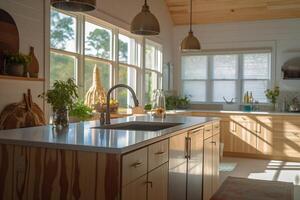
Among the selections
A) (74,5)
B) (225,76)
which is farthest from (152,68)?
(74,5)

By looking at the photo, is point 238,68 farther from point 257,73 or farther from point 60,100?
point 60,100

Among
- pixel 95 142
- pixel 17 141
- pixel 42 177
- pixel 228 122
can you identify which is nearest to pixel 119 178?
pixel 95 142

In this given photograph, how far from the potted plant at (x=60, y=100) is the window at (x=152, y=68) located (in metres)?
4.13

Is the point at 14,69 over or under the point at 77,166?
over

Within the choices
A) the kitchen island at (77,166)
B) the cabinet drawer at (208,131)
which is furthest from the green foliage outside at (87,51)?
the kitchen island at (77,166)

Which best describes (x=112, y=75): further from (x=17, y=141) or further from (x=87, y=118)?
(x=17, y=141)

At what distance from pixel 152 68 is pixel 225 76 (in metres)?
1.75

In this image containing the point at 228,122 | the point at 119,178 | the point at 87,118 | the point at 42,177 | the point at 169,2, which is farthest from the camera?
the point at 169,2

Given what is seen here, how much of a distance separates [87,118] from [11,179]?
2148mm

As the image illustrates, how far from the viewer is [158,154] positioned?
2.16 m

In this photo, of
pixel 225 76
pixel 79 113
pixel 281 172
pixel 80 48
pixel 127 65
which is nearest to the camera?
pixel 79 113

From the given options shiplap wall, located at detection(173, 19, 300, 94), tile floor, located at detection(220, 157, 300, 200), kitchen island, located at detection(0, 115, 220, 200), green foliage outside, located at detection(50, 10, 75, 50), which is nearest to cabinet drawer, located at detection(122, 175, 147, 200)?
kitchen island, located at detection(0, 115, 220, 200)

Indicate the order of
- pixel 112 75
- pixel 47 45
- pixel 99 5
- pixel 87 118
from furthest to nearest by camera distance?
1. pixel 112 75
2. pixel 99 5
3. pixel 87 118
4. pixel 47 45

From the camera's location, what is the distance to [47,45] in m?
3.74
